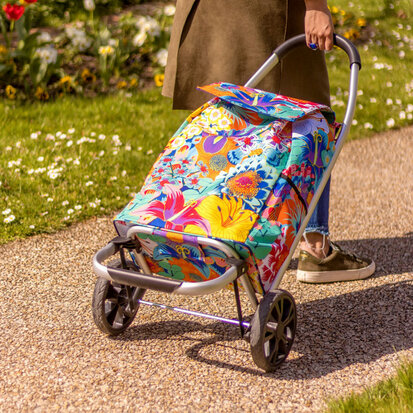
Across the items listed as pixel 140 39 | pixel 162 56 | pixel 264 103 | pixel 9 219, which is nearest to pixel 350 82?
pixel 264 103

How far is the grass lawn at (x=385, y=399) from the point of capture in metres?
2.29

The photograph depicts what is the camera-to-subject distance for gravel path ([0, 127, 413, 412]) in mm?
2537

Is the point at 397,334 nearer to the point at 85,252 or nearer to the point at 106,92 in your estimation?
the point at 85,252

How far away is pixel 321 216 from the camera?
3.46 meters

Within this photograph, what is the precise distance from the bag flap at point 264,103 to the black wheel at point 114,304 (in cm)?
81

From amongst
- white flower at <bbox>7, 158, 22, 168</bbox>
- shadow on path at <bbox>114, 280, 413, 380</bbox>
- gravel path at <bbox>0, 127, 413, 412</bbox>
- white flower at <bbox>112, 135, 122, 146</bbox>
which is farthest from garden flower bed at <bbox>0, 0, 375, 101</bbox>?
shadow on path at <bbox>114, 280, 413, 380</bbox>

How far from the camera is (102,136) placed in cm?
521

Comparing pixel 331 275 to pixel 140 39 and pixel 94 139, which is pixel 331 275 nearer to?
pixel 94 139

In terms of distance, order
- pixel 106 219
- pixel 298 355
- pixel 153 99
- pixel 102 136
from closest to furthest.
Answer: pixel 298 355
pixel 106 219
pixel 102 136
pixel 153 99

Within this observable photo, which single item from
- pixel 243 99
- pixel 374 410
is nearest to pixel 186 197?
pixel 243 99

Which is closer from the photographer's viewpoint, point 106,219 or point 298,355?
point 298,355

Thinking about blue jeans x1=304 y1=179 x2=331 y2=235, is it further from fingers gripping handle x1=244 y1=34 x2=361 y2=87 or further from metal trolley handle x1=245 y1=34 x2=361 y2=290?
fingers gripping handle x1=244 y1=34 x2=361 y2=87

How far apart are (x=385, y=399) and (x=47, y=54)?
15.1 feet

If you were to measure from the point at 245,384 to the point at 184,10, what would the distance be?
71.5 inches
